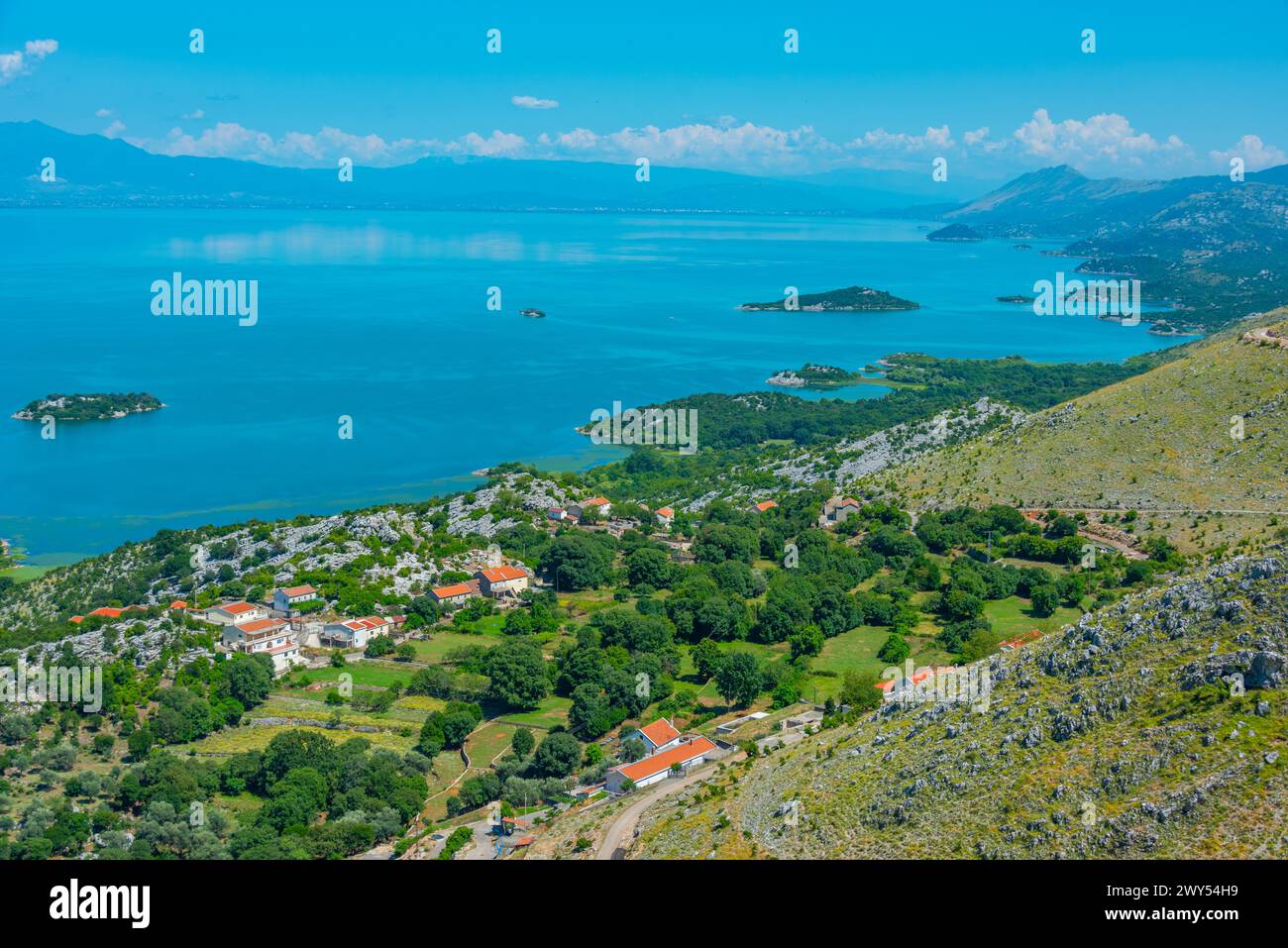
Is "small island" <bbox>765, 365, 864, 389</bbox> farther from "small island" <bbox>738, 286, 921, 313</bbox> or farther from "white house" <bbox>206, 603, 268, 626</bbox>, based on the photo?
"white house" <bbox>206, 603, 268, 626</bbox>

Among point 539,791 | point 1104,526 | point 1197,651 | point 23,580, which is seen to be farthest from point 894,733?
point 23,580

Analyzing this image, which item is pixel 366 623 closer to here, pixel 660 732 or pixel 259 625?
pixel 259 625

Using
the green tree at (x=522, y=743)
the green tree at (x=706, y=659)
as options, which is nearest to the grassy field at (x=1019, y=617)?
the green tree at (x=706, y=659)

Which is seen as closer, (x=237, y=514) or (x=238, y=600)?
(x=238, y=600)

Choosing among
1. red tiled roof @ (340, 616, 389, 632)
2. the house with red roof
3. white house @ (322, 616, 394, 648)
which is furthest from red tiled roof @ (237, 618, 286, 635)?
the house with red roof

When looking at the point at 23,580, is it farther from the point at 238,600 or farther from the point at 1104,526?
the point at 1104,526
